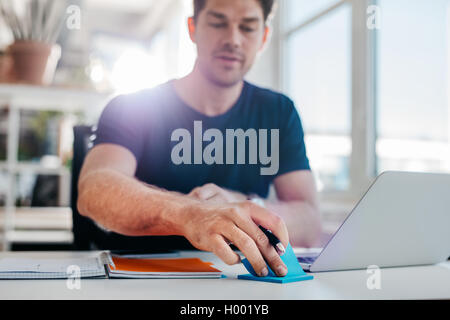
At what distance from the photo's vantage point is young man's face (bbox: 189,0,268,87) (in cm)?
157

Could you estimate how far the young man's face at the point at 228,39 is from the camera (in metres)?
1.57

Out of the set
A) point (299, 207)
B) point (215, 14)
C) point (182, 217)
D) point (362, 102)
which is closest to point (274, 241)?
point (182, 217)

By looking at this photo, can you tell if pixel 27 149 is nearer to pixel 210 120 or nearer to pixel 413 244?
pixel 210 120

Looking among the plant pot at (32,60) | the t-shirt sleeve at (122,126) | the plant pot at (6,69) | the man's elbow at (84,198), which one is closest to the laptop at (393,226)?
the man's elbow at (84,198)

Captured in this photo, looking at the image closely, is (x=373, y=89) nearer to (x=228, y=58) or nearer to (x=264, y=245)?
(x=228, y=58)

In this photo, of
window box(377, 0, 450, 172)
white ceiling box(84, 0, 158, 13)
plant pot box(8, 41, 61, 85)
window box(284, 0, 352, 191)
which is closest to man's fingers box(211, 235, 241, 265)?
window box(377, 0, 450, 172)

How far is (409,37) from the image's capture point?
202 cm

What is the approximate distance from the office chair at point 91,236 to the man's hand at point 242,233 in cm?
67

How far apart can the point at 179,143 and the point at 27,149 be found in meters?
2.14

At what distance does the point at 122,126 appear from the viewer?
1423 mm

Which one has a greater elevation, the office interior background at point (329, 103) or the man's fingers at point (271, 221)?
the office interior background at point (329, 103)

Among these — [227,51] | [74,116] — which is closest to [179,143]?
[227,51]

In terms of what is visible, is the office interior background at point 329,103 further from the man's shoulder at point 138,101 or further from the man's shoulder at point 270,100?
the man's shoulder at point 270,100

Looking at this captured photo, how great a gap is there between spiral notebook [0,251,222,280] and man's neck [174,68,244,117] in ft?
2.40
